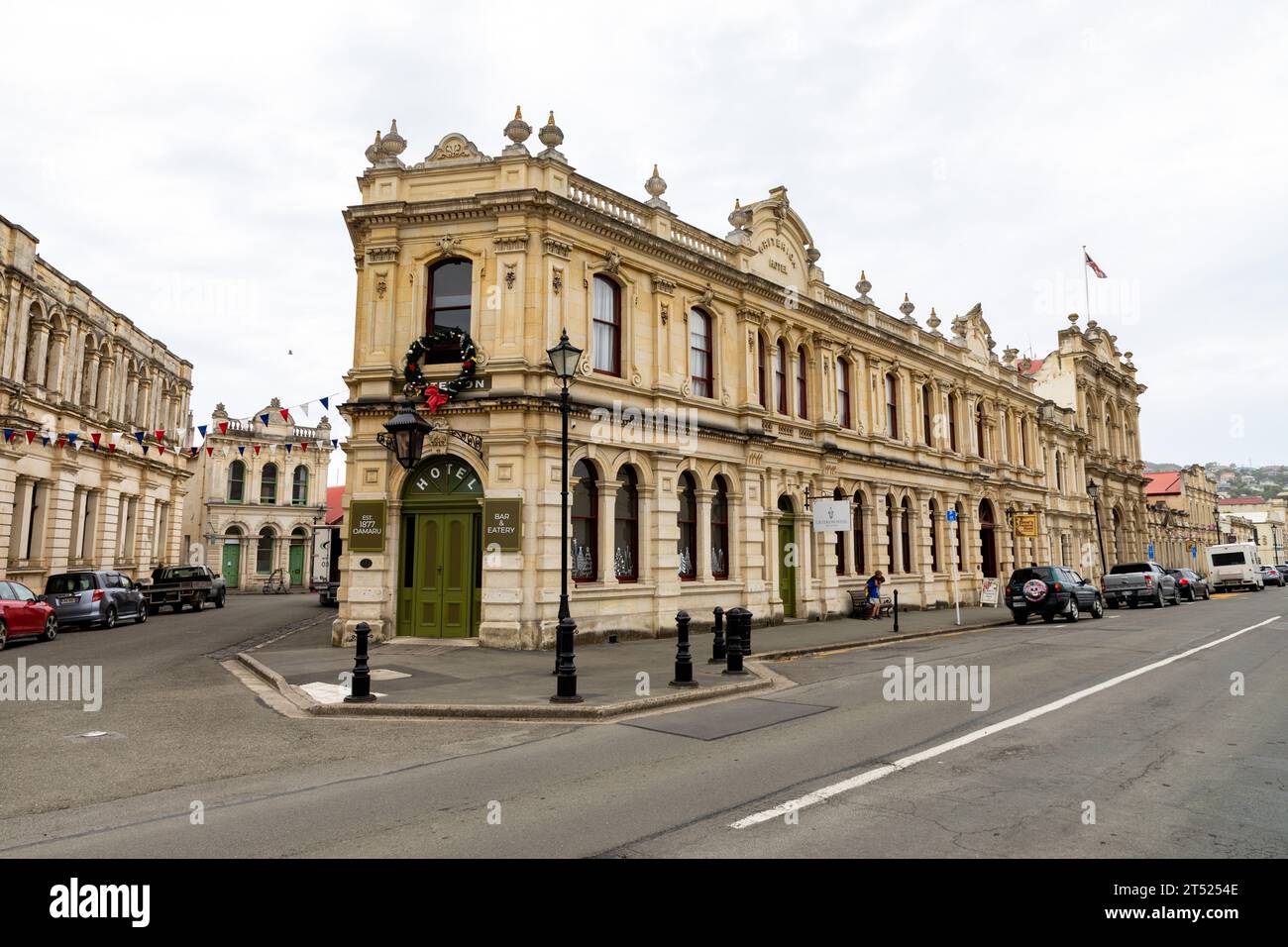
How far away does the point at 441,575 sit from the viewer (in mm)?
17219

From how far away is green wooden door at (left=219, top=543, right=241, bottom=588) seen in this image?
161 feet

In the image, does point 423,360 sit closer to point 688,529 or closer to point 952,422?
point 688,529

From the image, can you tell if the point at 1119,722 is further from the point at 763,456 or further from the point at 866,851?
the point at 763,456

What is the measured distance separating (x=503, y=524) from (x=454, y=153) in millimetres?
8986

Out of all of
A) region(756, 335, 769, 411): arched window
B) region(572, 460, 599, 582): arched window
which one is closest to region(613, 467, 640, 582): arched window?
region(572, 460, 599, 582): arched window

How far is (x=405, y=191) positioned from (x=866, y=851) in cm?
1769

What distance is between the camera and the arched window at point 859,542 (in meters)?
26.8

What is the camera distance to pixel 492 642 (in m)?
16.2

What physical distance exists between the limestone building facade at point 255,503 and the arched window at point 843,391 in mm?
36494

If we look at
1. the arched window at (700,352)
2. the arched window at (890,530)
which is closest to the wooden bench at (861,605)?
the arched window at (890,530)

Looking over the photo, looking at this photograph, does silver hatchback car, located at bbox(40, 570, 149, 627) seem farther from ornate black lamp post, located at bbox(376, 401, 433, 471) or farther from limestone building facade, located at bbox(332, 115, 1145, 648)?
ornate black lamp post, located at bbox(376, 401, 433, 471)

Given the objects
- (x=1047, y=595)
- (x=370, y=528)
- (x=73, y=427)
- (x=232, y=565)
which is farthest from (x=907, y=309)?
(x=232, y=565)

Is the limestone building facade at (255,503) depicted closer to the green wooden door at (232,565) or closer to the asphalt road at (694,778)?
the green wooden door at (232,565)
